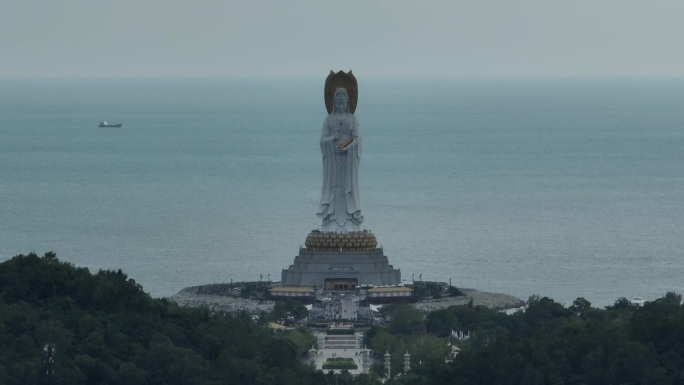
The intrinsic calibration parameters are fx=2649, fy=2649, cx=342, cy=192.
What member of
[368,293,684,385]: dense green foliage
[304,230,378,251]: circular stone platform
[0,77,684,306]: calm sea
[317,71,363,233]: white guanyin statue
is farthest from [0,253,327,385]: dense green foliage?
[0,77,684,306]: calm sea

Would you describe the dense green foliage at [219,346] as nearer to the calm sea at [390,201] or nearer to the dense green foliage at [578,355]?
the dense green foliage at [578,355]

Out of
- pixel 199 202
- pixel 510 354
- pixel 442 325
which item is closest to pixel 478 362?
pixel 510 354

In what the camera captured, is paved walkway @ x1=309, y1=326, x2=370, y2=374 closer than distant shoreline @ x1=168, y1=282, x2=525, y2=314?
Yes

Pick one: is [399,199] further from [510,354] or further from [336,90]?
[510,354]

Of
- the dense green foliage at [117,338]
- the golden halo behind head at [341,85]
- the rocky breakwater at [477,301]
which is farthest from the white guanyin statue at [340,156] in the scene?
the dense green foliage at [117,338]

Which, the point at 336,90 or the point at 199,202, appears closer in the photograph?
the point at 336,90

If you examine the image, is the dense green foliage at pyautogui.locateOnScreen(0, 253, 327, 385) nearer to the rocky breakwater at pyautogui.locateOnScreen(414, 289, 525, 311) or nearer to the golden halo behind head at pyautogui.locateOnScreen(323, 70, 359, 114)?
the rocky breakwater at pyautogui.locateOnScreen(414, 289, 525, 311)
